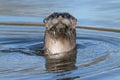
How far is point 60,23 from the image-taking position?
404 inches

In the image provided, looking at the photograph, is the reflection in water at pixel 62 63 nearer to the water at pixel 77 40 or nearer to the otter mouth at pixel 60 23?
the water at pixel 77 40

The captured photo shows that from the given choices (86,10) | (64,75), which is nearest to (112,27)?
(86,10)

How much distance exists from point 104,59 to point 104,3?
4.24 meters

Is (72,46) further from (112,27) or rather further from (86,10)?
(86,10)

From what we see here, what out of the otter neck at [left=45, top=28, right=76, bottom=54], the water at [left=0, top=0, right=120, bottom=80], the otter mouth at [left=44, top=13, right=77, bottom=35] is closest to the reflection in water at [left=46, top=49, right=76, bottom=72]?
the water at [left=0, top=0, right=120, bottom=80]

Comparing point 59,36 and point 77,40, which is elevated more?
point 59,36

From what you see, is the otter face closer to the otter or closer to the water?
the otter

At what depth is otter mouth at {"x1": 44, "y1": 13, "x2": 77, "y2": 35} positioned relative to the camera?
10258 millimetres

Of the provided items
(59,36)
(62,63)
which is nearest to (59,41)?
(59,36)

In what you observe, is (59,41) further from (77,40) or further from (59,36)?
(77,40)

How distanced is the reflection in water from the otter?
0.09 metres

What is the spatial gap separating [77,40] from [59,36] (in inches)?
58.5

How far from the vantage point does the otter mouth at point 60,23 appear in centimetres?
1026

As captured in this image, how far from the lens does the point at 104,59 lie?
10422mm
